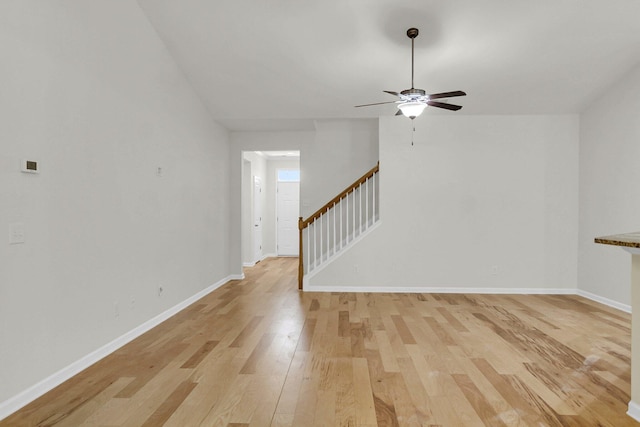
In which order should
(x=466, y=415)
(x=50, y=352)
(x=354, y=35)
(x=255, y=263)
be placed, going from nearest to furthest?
(x=466, y=415)
(x=50, y=352)
(x=354, y=35)
(x=255, y=263)

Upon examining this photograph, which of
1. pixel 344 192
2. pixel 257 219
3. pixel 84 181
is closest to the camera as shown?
pixel 84 181

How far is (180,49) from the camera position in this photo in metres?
4.44

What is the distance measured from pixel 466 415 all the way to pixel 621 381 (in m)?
1.40

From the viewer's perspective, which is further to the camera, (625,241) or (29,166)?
(29,166)

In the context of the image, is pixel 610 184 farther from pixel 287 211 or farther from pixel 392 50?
pixel 287 211

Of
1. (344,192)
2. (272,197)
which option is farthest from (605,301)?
(272,197)

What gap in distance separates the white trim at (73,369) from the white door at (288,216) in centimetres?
568

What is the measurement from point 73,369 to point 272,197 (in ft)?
24.9

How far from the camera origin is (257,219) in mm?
8953

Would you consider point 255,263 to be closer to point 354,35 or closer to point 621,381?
point 354,35

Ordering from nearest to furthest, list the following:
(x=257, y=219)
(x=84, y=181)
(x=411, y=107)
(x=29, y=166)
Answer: (x=29, y=166), (x=84, y=181), (x=411, y=107), (x=257, y=219)

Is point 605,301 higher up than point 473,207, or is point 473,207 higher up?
point 473,207

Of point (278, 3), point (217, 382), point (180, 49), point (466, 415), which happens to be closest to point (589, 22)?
point (278, 3)

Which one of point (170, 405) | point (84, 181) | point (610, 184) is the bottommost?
point (170, 405)
